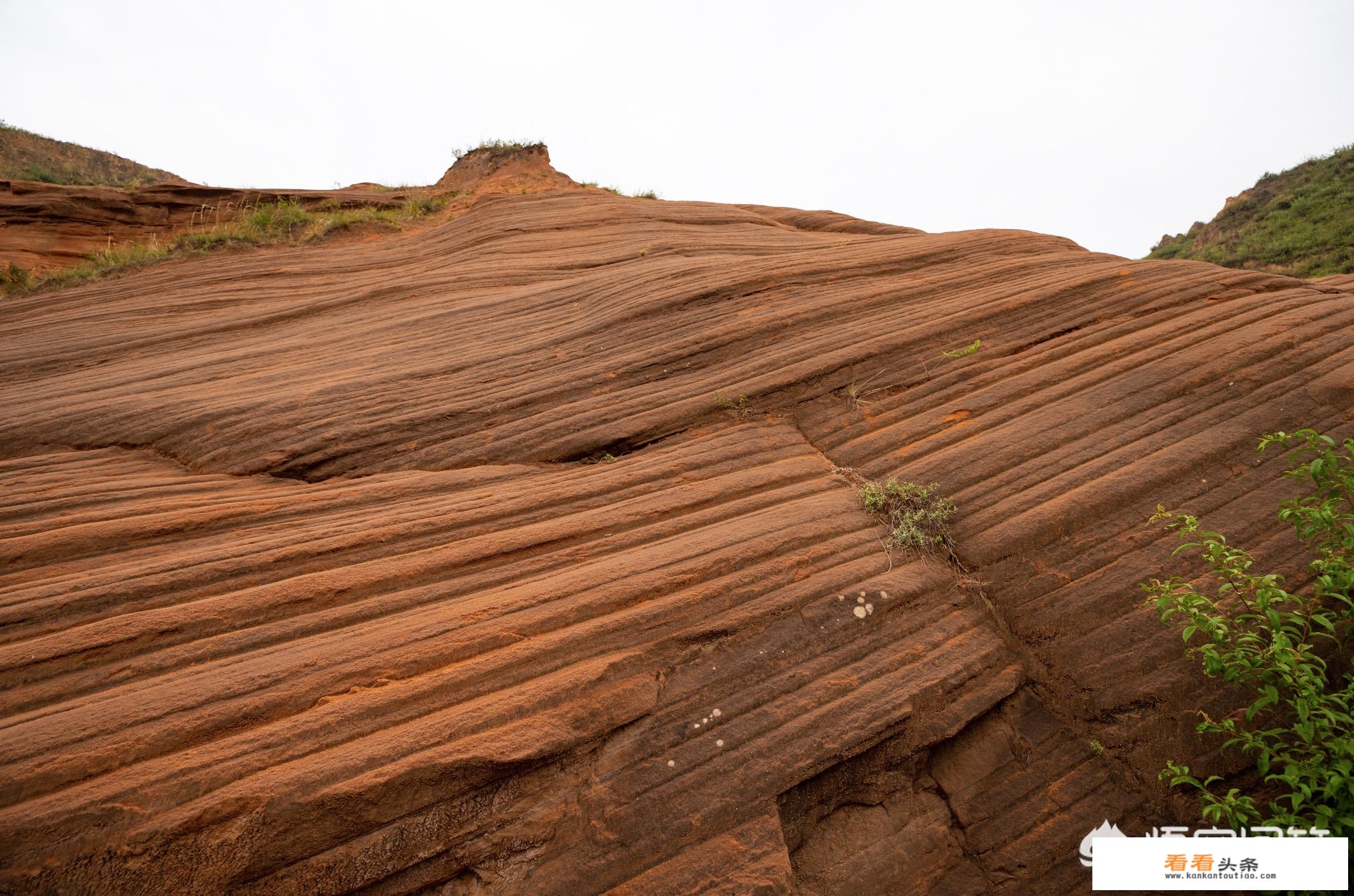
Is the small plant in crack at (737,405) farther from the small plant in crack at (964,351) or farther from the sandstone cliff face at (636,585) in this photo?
the small plant in crack at (964,351)

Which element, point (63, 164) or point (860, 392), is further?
point (63, 164)

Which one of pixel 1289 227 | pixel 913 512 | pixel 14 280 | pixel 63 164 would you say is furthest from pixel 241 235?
pixel 1289 227

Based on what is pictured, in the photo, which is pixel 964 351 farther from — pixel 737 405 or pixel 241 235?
pixel 241 235

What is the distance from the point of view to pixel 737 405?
18.4 feet

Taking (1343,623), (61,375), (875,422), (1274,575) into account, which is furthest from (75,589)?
(1343,623)

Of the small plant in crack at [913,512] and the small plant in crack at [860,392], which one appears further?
the small plant in crack at [860,392]

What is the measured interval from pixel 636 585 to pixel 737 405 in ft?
6.94

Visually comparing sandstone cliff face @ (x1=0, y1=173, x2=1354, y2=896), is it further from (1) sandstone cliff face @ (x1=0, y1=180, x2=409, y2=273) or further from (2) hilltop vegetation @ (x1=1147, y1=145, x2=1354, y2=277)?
(2) hilltop vegetation @ (x1=1147, y1=145, x2=1354, y2=277)

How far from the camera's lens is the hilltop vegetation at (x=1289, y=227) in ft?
50.9

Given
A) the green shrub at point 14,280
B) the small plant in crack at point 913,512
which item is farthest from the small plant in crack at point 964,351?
the green shrub at point 14,280

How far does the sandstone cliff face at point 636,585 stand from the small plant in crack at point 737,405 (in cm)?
13

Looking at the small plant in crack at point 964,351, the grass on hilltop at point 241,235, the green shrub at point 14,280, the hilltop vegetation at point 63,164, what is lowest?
the green shrub at point 14,280

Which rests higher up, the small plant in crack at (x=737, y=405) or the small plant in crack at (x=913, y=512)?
the small plant in crack at (x=737, y=405)

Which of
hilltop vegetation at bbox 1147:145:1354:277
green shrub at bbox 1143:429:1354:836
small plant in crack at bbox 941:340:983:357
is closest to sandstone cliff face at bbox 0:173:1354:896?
small plant in crack at bbox 941:340:983:357
